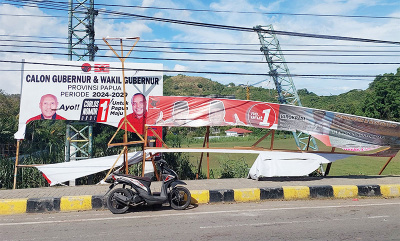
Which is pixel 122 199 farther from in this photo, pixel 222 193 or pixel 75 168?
pixel 75 168

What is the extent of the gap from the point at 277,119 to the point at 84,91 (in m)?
6.04

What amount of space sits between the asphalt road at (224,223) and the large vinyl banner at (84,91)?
4.15m

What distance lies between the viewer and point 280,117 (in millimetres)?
10375

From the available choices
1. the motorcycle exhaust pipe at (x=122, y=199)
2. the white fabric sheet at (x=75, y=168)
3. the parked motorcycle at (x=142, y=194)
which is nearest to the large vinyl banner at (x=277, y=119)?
the white fabric sheet at (x=75, y=168)

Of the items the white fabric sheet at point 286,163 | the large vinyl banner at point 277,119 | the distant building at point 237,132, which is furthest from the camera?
the distant building at point 237,132

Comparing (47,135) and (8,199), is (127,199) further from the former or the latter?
(47,135)

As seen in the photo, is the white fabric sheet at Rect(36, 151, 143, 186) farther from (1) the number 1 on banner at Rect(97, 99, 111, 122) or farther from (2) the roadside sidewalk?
(1) the number 1 on banner at Rect(97, 99, 111, 122)

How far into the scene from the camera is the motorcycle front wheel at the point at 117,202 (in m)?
7.07

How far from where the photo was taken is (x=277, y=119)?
408 inches

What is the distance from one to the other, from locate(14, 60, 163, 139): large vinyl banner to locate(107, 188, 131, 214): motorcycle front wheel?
4.08 meters

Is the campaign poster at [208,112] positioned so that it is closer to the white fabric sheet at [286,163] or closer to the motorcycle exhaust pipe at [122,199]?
the white fabric sheet at [286,163]

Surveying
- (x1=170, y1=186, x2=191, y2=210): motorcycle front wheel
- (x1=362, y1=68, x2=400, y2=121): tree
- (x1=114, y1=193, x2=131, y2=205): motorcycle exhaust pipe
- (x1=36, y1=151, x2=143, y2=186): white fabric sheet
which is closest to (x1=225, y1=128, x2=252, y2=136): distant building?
(x1=362, y1=68, x2=400, y2=121): tree

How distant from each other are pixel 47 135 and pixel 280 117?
10055 mm

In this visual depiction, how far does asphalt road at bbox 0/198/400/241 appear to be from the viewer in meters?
5.52
